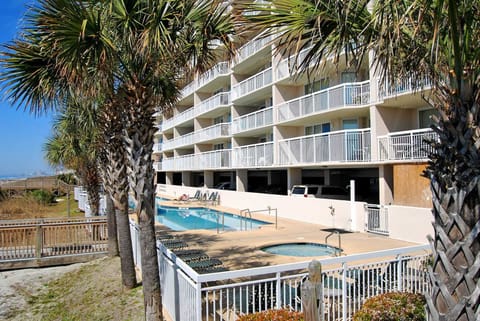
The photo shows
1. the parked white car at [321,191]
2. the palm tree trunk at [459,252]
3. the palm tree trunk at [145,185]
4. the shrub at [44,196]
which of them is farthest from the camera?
the shrub at [44,196]

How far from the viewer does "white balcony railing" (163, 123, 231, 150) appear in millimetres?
33844

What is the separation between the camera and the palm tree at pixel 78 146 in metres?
13.9

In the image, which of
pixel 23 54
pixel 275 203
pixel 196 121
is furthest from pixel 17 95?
pixel 196 121

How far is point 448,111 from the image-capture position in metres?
4.05

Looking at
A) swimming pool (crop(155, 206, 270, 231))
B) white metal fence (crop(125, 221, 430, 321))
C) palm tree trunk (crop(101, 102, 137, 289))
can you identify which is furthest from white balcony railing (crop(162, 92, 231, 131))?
white metal fence (crop(125, 221, 430, 321))

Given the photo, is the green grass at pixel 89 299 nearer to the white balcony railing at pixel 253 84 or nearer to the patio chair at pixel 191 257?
the patio chair at pixel 191 257

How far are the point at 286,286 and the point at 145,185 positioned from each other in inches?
125

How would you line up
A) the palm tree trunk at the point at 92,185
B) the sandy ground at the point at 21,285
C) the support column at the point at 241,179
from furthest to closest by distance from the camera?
the support column at the point at 241,179 < the palm tree trunk at the point at 92,185 < the sandy ground at the point at 21,285

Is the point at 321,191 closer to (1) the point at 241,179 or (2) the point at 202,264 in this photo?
(1) the point at 241,179

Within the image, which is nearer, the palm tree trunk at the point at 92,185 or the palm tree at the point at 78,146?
the palm tree at the point at 78,146

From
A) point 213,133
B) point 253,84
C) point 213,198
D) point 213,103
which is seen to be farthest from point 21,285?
point 213,103

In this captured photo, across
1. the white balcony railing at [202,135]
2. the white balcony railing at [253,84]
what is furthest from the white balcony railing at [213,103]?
the white balcony railing at [253,84]

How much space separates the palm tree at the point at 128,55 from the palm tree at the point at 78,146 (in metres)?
5.42

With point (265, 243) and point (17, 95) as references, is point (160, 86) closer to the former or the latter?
point (17, 95)
